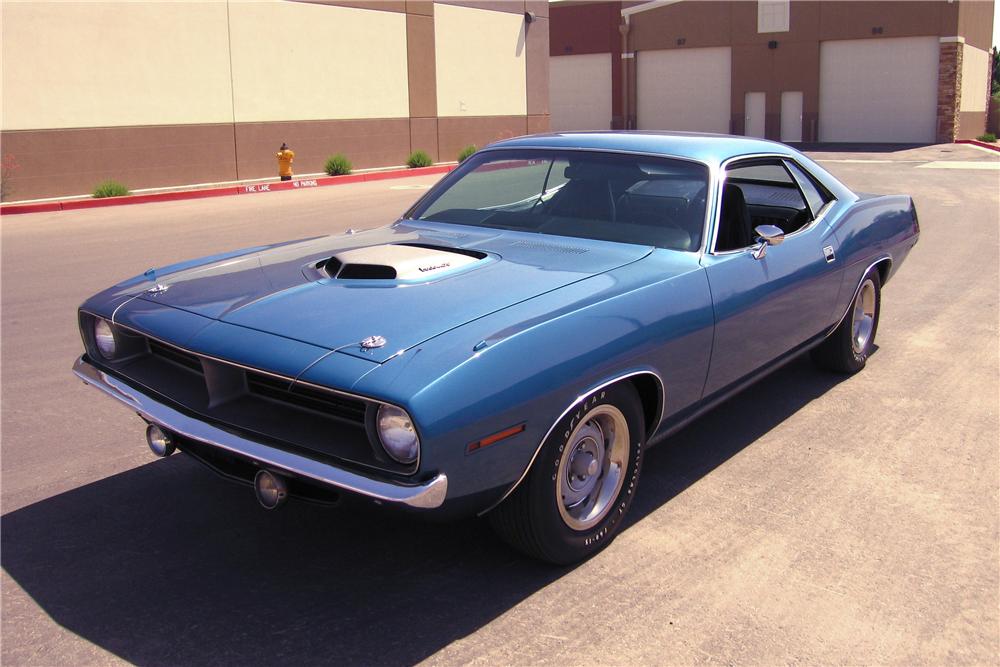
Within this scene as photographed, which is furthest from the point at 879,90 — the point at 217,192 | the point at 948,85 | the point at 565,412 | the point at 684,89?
the point at 565,412

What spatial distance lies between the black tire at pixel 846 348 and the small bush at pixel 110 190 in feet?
51.8

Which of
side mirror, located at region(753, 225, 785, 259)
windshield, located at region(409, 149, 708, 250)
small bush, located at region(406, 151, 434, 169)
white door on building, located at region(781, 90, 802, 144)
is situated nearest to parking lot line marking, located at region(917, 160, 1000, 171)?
small bush, located at region(406, 151, 434, 169)

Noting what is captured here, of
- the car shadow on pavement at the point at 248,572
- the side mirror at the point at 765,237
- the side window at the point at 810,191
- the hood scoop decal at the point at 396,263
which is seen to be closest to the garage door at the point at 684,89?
the side window at the point at 810,191

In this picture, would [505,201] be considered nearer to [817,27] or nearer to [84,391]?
[84,391]

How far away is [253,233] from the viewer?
41.1ft

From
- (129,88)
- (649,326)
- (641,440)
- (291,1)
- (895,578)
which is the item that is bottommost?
(895,578)

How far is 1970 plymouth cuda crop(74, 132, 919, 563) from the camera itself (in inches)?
118

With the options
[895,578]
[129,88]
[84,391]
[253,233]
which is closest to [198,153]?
[129,88]

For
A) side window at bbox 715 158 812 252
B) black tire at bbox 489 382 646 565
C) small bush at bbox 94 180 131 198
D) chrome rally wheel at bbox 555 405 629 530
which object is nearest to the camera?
black tire at bbox 489 382 646 565

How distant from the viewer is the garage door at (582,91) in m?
44.2

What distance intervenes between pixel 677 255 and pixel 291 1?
67.1 feet

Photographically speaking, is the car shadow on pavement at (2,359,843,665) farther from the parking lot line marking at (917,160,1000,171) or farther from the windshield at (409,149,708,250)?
the parking lot line marking at (917,160,1000,171)

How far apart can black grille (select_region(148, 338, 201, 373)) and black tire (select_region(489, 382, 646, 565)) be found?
4.18 ft

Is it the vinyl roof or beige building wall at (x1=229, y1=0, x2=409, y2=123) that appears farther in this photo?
beige building wall at (x1=229, y1=0, x2=409, y2=123)
